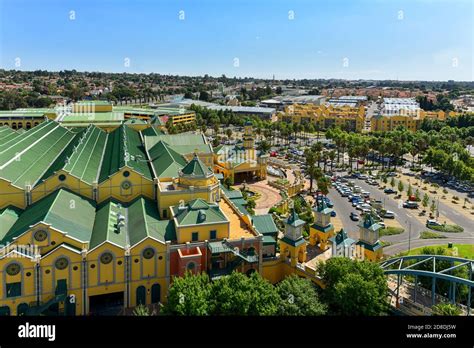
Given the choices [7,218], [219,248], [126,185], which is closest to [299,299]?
[219,248]

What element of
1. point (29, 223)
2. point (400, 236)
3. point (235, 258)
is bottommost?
point (400, 236)

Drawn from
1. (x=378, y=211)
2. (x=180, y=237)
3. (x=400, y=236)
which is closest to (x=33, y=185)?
(x=180, y=237)

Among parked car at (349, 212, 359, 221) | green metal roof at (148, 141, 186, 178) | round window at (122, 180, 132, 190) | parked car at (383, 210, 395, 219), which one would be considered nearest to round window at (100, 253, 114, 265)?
round window at (122, 180, 132, 190)

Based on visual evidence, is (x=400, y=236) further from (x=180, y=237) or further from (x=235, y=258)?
(x=180, y=237)

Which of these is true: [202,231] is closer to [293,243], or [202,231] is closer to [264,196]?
[293,243]

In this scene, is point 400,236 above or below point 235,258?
below

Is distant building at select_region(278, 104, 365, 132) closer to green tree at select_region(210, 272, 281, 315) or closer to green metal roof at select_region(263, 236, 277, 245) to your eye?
green metal roof at select_region(263, 236, 277, 245)
